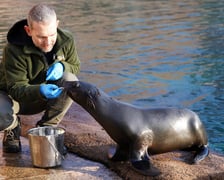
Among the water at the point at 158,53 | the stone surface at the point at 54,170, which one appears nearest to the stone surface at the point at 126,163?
the stone surface at the point at 54,170

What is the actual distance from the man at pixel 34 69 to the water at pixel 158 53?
220 cm

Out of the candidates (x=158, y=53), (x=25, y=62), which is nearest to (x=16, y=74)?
(x=25, y=62)

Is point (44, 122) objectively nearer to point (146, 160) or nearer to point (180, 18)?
point (146, 160)

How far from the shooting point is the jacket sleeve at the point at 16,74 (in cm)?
381

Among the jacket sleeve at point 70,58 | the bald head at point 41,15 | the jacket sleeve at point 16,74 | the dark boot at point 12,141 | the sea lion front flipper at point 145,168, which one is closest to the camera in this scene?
the sea lion front flipper at point 145,168

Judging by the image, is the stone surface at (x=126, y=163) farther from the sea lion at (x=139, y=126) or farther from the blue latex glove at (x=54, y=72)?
the blue latex glove at (x=54, y=72)

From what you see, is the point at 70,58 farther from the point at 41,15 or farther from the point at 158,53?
the point at 158,53

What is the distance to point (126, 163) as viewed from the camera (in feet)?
12.6

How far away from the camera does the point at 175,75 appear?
8359 millimetres

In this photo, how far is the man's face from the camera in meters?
3.71

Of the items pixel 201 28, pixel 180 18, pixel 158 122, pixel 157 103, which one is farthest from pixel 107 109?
pixel 180 18

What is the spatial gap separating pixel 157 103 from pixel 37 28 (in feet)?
11.5

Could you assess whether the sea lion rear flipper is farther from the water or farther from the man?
the water

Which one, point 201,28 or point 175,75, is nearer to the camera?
point 175,75
